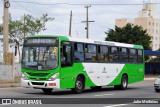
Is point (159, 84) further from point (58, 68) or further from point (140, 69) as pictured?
point (58, 68)

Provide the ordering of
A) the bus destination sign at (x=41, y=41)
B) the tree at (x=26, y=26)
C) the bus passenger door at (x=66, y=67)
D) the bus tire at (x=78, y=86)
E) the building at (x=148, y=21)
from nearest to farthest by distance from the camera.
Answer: the bus passenger door at (x=66, y=67), the bus destination sign at (x=41, y=41), the bus tire at (x=78, y=86), the tree at (x=26, y=26), the building at (x=148, y=21)

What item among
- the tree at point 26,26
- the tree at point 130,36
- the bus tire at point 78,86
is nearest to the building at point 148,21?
the tree at point 130,36

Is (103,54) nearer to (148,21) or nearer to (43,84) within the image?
(43,84)

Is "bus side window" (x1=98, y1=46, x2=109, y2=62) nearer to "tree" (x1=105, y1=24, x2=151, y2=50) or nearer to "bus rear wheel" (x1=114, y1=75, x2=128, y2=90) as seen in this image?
"bus rear wheel" (x1=114, y1=75, x2=128, y2=90)

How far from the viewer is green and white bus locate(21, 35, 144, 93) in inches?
806

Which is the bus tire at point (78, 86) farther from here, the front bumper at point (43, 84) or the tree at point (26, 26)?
the tree at point (26, 26)

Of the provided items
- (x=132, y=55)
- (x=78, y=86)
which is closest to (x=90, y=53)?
(x=78, y=86)

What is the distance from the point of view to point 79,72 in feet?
72.4

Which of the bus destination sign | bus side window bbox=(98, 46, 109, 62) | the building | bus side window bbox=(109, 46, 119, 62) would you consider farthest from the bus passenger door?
the building

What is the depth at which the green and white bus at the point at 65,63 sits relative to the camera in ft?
67.2

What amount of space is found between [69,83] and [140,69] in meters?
9.77

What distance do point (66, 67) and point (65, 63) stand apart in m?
0.23

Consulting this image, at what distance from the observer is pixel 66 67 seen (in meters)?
20.9

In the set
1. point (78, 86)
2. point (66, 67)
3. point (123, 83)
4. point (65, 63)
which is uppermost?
point (65, 63)
